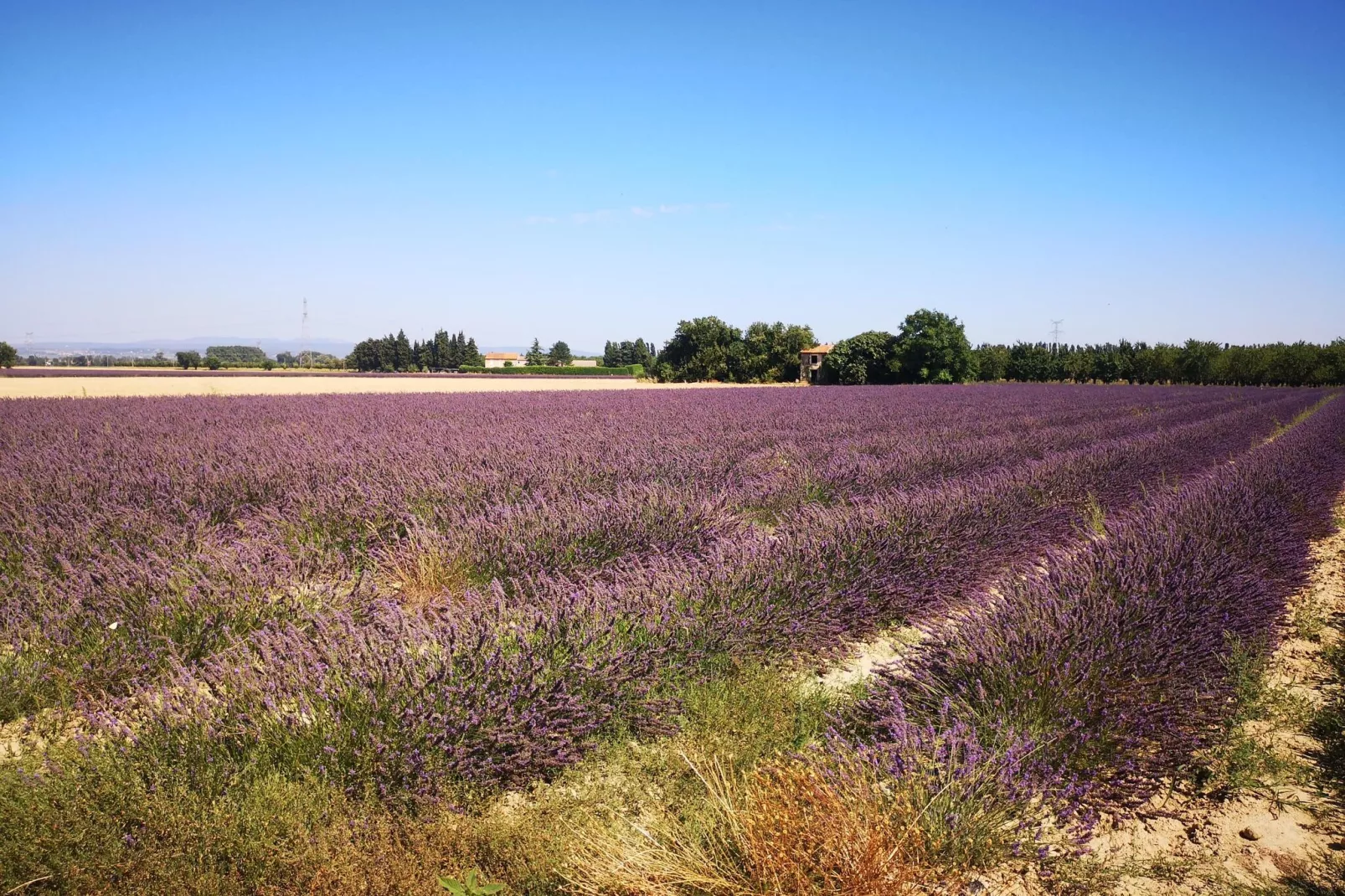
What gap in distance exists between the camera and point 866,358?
53.1 metres

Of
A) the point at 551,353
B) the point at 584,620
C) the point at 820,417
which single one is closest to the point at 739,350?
the point at 820,417

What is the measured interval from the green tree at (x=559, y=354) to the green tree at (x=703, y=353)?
5620cm

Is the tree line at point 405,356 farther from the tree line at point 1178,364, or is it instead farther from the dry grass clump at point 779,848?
the dry grass clump at point 779,848

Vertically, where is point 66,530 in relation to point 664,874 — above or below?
above

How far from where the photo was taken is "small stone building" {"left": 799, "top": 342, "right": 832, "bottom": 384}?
5609 centimetres

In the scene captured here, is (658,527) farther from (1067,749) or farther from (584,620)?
(1067,749)

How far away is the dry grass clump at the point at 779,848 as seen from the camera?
5.11 feet

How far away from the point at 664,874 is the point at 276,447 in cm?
695

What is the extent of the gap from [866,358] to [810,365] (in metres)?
Result: 6.86

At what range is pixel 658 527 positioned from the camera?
429 centimetres

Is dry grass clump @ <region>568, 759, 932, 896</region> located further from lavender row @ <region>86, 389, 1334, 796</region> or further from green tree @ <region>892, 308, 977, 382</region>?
green tree @ <region>892, 308, 977, 382</region>

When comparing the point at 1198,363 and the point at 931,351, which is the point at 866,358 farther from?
the point at 1198,363

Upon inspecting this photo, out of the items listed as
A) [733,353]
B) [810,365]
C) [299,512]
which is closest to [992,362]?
[810,365]

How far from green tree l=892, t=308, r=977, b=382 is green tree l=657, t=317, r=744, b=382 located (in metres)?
13.4
